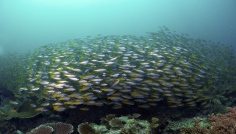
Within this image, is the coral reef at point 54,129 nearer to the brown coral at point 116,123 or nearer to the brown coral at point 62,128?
the brown coral at point 62,128

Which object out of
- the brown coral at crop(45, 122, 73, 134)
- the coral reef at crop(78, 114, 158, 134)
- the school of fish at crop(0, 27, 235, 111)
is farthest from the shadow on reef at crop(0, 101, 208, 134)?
the coral reef at crop(78, 114, 158, 134)

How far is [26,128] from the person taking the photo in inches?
366

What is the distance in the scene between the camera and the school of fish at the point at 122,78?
815 centimetres

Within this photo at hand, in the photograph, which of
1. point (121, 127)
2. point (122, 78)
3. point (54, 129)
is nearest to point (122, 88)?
point (122, 78)

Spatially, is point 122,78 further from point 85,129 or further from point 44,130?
point 44,130

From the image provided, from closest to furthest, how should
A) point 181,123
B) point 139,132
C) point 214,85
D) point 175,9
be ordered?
point 139,132 → point 181,123 → point 214,85 → point 175,9

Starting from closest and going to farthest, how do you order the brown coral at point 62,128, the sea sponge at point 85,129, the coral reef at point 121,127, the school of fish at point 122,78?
the coral reef at point 121,127, the sea sponge at point 85,129, the brown coral at point 62,128, the school of fish at point 122,78

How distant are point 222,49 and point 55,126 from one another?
1177 centimetres

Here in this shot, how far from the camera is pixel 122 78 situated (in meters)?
8.50

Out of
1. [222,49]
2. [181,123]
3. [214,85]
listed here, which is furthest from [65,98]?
[222,49]

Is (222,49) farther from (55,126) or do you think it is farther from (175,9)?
(175,9)

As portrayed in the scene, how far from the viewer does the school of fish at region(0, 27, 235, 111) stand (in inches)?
321

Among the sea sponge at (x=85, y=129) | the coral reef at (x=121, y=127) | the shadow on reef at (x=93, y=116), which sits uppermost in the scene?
the coral reef at (x=121, y=127)

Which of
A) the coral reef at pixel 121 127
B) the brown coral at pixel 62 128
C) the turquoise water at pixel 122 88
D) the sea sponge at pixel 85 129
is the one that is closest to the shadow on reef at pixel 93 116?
the turquoise water at pixel 122 88
